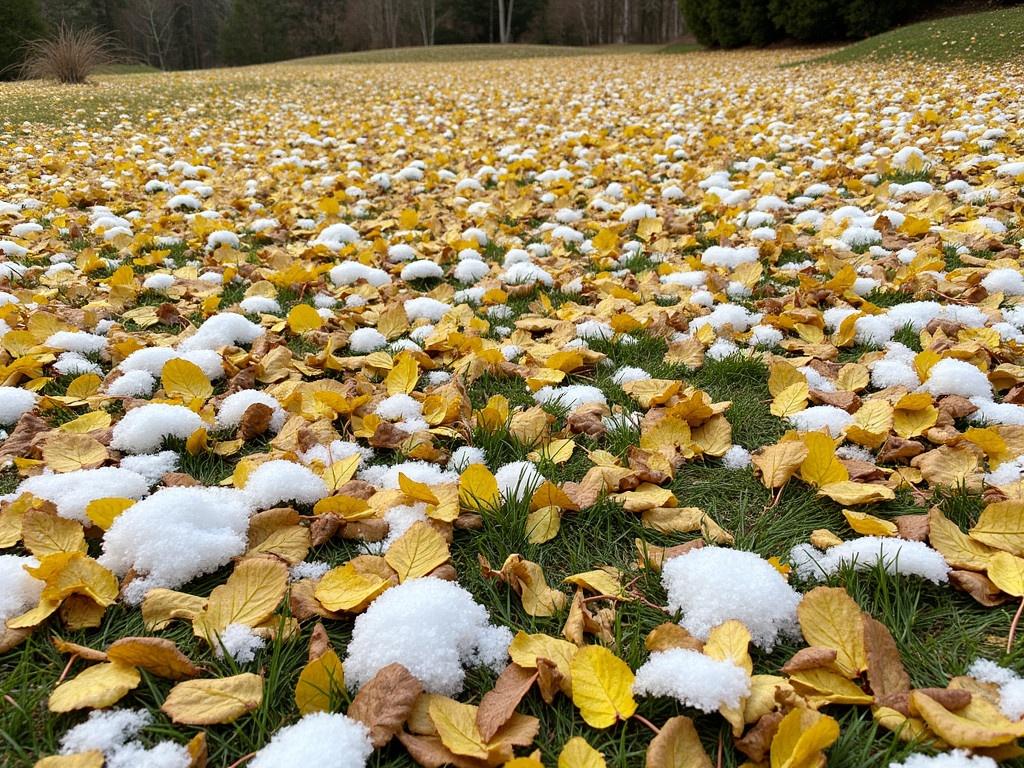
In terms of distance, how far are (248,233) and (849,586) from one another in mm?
3505

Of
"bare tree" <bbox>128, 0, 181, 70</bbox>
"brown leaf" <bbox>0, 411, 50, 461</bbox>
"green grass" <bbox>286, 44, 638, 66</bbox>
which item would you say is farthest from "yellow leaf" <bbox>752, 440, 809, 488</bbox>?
"bare tree" <bbox>128, 0, 181, 70</bbox>

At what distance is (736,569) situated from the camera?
43.5 inches

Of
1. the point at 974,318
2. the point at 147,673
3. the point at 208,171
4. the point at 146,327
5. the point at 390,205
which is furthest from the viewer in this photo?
the point at 208,171

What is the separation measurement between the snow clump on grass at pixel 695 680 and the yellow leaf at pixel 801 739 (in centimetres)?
8

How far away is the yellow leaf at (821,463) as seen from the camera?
4.52 ft

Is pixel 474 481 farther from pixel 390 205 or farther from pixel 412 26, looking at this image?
pixel 412 26

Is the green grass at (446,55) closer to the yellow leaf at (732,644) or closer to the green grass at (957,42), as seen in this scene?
the green grass at (957,42)

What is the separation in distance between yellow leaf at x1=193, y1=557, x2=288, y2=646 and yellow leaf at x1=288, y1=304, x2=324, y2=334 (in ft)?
4.24

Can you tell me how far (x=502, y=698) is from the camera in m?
0.94

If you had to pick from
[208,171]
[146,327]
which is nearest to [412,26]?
[208,171]

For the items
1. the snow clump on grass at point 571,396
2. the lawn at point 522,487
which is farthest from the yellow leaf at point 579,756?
the snow clump on grass at point 571,396

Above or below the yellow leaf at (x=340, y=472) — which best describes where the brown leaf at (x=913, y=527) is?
below

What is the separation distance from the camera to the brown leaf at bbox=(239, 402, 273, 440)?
5.43ft

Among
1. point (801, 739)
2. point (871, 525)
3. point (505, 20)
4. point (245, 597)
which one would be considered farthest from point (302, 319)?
point (505, 20)
